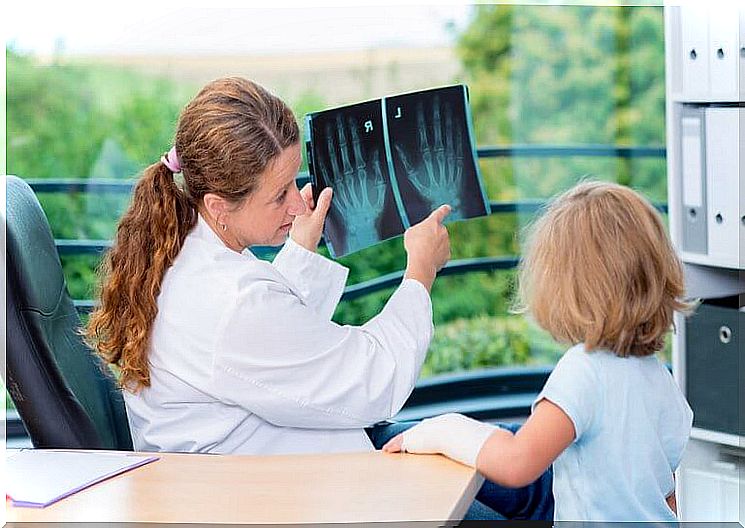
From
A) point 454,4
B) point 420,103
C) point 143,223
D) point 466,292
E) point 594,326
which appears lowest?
point 466,292

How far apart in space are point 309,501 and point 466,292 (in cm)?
223

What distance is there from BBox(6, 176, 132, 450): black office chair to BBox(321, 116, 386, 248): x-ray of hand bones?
0.47m

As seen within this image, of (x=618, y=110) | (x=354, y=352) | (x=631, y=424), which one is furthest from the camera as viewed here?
(x=618, y=110)

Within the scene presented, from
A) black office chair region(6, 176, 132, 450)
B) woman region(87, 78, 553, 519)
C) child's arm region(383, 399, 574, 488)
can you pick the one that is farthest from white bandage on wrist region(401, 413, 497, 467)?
black office chair region(6, 176, 132, 450)

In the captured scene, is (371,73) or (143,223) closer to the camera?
(143,223)

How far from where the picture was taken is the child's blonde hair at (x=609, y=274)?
A: 1288mm

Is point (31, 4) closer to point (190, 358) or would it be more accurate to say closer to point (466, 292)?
point (466, 292)

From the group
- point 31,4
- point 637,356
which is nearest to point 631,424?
point 637,356

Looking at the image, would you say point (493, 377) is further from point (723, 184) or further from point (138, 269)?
point (138, 269)

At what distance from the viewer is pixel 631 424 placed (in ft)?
4.18

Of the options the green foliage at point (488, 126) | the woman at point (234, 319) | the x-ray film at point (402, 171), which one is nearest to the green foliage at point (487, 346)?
the green foliage at point (488, 126)

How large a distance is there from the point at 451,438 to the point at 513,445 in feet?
0.27

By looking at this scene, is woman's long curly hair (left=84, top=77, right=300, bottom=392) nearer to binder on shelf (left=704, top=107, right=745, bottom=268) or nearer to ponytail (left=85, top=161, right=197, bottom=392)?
ponytail (left=85, top=161, right=197, bottom=392)

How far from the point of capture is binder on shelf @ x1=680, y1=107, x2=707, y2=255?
2.03m
